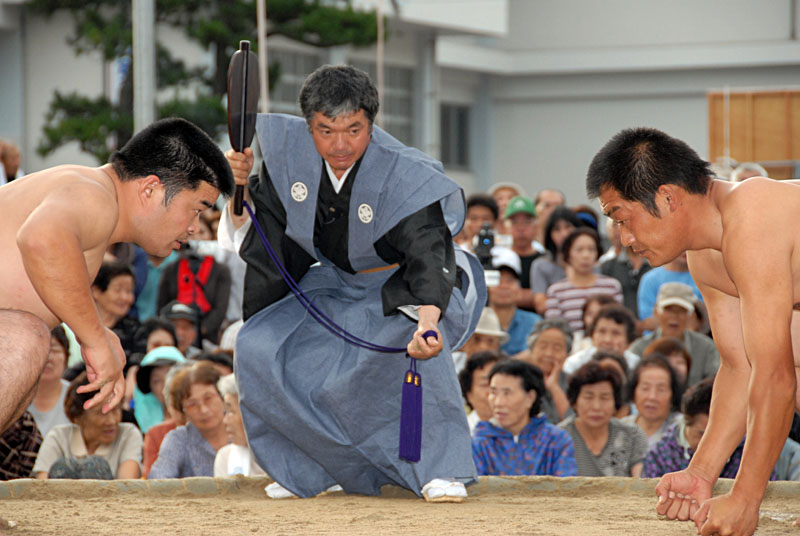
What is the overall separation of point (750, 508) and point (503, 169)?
14.8 meters

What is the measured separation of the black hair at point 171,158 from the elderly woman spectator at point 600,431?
1.87 m

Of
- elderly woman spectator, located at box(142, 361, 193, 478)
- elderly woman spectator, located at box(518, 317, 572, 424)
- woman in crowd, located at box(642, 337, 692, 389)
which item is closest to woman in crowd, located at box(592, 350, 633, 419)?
woman in crowd, located at box(642, 337, 692, 389)

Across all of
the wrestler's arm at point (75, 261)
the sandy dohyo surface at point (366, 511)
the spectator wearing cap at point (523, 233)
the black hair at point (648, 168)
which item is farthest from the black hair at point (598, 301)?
the wrestler's arm at point (75, 261)

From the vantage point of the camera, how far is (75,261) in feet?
7.75

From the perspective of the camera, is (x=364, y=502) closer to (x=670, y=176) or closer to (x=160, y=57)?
(x=670, y=176)

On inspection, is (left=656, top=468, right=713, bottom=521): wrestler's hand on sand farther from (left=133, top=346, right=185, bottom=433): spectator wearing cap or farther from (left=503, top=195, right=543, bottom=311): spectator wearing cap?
(left=503, top=195, right=543, bottom=311): spectator wearing cap

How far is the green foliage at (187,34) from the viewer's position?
893 cm

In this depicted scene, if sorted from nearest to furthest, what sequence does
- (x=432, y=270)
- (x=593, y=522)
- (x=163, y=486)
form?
(x=593, y=522)
(x=432, y=270)
(x=163, y=486)

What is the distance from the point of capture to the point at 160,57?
9383 millimetres

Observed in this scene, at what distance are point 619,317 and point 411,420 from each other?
188 centimetres

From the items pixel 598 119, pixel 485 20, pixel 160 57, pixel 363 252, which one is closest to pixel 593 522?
pixel 363 252

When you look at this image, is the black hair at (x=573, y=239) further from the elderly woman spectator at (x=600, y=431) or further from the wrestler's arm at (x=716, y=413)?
the wrestler's arm at (x=716, y=413)

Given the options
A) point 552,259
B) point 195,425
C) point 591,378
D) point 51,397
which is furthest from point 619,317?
point 51,397

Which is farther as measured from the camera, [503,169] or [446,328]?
[503,169]
